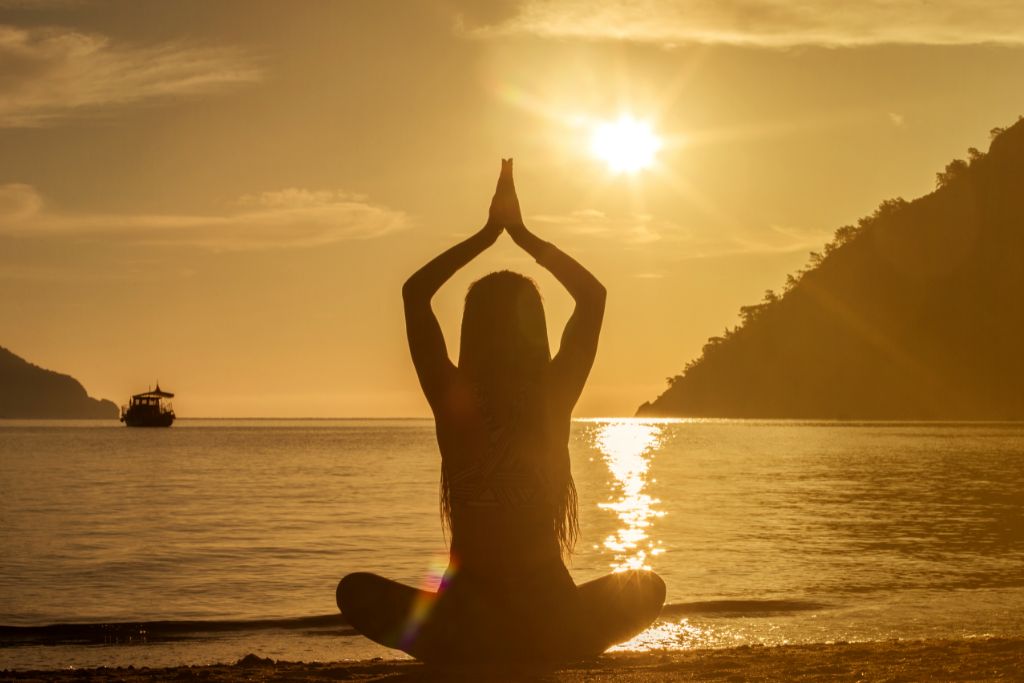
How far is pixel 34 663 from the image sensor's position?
39.4 ft

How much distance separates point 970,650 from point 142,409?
154650mm

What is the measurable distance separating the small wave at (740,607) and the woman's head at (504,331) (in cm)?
1014

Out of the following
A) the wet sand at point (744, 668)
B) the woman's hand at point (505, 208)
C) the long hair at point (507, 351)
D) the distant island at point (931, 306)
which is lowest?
the wet sand at point (744, 668)

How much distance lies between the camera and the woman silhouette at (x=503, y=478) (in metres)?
5.51

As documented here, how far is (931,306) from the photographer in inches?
6634

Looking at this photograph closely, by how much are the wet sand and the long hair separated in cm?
169

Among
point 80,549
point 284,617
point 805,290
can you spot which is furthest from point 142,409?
point 284,617

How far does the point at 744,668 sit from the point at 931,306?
17216cm

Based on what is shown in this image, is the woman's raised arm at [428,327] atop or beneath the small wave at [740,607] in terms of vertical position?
atop

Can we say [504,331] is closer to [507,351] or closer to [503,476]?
Result: [507,351]

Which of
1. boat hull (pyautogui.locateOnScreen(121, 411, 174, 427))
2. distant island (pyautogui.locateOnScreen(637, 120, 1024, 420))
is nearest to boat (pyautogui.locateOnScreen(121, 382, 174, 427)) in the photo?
boat hull (pyautogui.locateOnScreen(121, 411, 174, 427))

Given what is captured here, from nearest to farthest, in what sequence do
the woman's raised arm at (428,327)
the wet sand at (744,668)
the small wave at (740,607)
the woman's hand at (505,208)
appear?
1. the woman's raised arm at (428,327)
2. the woman's hand at (505,208)
3. the wet sand at (744,668)
4. the small wave at (740,607)

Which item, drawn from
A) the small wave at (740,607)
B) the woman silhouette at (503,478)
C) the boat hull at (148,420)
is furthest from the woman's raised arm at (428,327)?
the boat hull at (148,420)

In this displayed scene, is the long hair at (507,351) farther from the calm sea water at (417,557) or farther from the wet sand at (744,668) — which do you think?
the calm sea water at (417,557)
